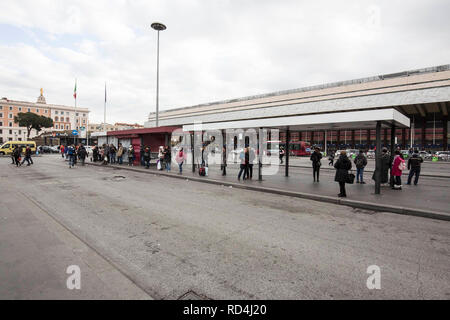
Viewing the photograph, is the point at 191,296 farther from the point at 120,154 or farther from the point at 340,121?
the point at 120,154

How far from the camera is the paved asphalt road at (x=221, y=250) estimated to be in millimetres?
2971

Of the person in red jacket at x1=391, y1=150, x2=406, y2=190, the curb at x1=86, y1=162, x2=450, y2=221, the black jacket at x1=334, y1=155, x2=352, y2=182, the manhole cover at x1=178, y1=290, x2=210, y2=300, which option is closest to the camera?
the manhole cover at x1=178, y1=290, x2=210, y2=300

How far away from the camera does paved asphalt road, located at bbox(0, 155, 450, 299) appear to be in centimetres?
297

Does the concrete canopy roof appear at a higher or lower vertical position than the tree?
lower

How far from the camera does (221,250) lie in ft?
13.4

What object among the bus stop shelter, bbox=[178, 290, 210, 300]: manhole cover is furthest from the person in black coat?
bbox=[178, 290, 210, 300]: manhole cover

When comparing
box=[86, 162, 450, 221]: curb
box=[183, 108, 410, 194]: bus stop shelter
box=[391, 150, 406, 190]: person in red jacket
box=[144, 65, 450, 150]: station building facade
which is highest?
box=[144, 65, 450, 150]: station building facade

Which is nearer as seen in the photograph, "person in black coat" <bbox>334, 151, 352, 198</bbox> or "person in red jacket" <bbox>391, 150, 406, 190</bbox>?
"person in black coat" <bbox>334, 151, 352, 198</bbox>

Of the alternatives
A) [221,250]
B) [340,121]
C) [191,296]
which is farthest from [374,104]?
[191,296]

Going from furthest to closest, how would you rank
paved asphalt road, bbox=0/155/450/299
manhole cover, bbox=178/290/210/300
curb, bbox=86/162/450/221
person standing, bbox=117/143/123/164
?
person standing, bbox=117/143/123/164 < curb, bbox=86/162/450/221 < paved asphalt road, bbox=0/155/450/299 < manhole cover, bbox=178/290/210/300

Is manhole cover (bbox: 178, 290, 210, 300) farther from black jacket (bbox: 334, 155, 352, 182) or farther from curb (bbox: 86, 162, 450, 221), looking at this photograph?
black jacket (bbox: 334, 155, 352, 182)

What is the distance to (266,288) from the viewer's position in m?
2.97
